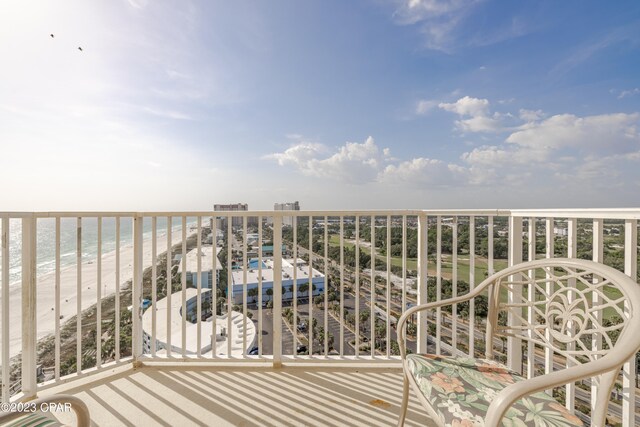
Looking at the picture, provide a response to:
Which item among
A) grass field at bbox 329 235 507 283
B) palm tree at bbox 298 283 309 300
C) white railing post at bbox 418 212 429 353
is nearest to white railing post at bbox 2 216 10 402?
palm tree at bbox 298 283 309 300

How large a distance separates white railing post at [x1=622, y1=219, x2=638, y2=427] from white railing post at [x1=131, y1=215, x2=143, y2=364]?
2.96 m

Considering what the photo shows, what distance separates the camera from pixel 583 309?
1066 mm

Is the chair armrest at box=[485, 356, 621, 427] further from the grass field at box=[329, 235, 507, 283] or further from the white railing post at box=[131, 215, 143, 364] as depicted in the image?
the white railing post at box=[131, 215, 143, 364]

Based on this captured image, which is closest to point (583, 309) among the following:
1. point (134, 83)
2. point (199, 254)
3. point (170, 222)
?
point (199, 254)

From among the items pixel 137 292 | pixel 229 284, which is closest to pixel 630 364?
pixel 229 284

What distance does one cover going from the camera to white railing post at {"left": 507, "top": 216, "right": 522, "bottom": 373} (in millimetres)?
1616

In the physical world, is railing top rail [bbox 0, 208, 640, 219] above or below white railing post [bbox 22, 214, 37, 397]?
above

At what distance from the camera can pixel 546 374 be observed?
59 centimetres

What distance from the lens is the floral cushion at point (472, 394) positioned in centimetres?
79

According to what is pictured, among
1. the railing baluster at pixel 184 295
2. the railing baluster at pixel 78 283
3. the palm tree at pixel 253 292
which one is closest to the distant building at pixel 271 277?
the palm tree at pixel 253 292

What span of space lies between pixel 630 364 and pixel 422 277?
106 cm

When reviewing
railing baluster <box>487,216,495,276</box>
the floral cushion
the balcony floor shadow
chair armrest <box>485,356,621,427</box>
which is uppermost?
railing baluster <box>487,216,495,276</box>

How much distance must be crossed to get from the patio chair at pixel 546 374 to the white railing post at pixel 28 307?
7.67ft

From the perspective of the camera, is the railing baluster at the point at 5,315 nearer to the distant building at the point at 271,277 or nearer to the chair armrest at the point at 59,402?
the distant building at the point at 271,277
